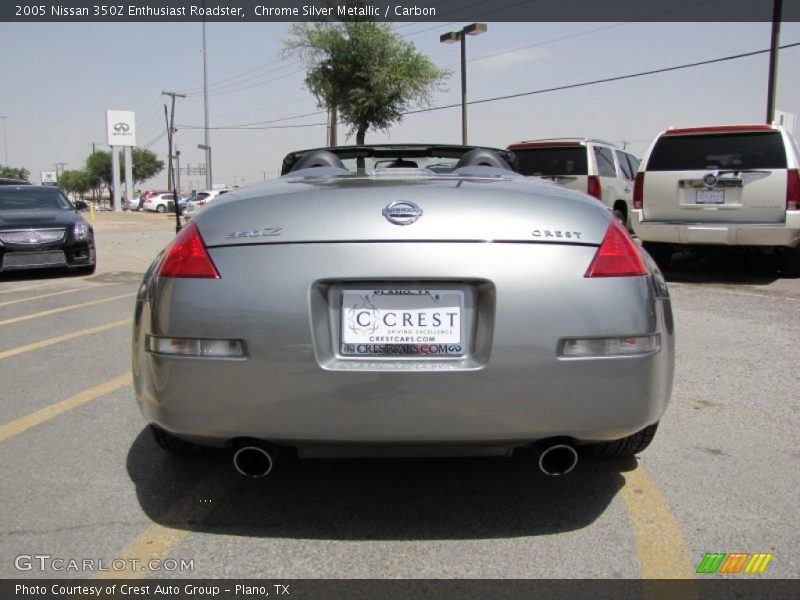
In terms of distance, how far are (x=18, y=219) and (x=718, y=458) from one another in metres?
9.75

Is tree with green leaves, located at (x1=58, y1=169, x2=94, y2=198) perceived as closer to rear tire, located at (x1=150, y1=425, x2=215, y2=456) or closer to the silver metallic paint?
rear tire, located at (x1=150, y1=425, x2=215, y2=456)

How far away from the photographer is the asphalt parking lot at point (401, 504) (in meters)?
2.39

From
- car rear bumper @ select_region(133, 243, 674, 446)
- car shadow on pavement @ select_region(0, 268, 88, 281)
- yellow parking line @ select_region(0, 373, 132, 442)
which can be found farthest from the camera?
car shadow on pavement @ select_region(0, 268, 88, 281)

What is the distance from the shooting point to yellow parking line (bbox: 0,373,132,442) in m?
3.66

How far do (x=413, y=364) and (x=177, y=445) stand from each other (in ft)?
3.83

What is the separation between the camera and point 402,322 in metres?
2.35

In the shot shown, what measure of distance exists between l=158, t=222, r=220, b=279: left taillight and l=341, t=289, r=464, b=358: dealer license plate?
482 mm

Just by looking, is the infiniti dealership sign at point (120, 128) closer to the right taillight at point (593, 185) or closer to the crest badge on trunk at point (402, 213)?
the right taillight at point (593, 185)

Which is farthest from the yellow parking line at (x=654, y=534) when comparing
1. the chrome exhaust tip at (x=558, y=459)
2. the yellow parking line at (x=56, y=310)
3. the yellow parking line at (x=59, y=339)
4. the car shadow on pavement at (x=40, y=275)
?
the car shadow on pavement at (x=40, y=275)

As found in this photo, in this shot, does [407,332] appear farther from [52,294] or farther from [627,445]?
[52,294]

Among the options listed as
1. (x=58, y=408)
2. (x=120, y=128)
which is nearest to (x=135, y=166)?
(x=120, y=128)

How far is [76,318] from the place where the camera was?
6938 millimetres

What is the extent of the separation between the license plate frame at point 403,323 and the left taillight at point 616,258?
467mm

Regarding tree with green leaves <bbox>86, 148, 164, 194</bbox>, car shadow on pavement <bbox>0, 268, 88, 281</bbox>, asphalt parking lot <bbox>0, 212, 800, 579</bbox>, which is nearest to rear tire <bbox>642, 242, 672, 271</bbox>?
asphalt parking lot <bbox>0, 212, 800, 579</bbox>
